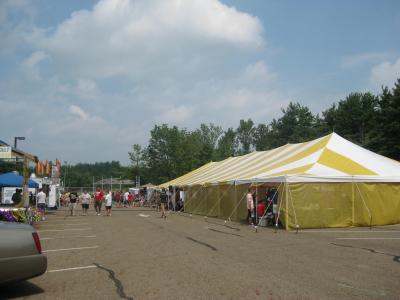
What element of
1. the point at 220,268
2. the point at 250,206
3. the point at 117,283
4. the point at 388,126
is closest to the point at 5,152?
the point at 250,206

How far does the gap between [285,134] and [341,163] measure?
53.6 meters

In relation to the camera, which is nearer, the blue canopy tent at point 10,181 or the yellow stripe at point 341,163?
the yellow stripe at point 341,163

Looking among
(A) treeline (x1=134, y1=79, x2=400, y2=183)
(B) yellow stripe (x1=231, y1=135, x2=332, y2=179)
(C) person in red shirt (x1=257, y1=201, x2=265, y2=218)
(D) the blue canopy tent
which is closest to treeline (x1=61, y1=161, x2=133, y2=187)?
(A) treeline (x1=134, y1=79, x2=400, y2=183)

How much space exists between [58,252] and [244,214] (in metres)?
10.7

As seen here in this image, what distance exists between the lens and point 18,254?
6.01 metres

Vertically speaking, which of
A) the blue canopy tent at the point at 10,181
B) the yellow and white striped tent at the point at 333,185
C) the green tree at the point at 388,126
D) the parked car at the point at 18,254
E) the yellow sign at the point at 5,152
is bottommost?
the parked car at the point at 18,254

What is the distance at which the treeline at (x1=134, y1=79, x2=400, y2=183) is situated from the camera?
4078cm

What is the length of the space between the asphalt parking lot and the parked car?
1.32ft

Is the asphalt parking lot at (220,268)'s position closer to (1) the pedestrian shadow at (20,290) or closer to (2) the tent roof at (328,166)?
(1) the pedestrian shadow at (20,290)

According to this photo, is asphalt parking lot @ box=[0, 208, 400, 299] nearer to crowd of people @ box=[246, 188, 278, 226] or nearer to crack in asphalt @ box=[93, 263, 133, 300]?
crack in asphalt @ box=[93, 263, 133, 300]

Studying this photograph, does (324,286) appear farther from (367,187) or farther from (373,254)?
(367,187)

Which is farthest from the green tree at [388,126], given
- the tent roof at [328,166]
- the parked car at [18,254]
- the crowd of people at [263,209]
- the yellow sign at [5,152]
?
the parked car at [18,254]

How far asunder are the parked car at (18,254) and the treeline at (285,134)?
37211 millimetres

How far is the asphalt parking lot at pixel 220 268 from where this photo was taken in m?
6.27
